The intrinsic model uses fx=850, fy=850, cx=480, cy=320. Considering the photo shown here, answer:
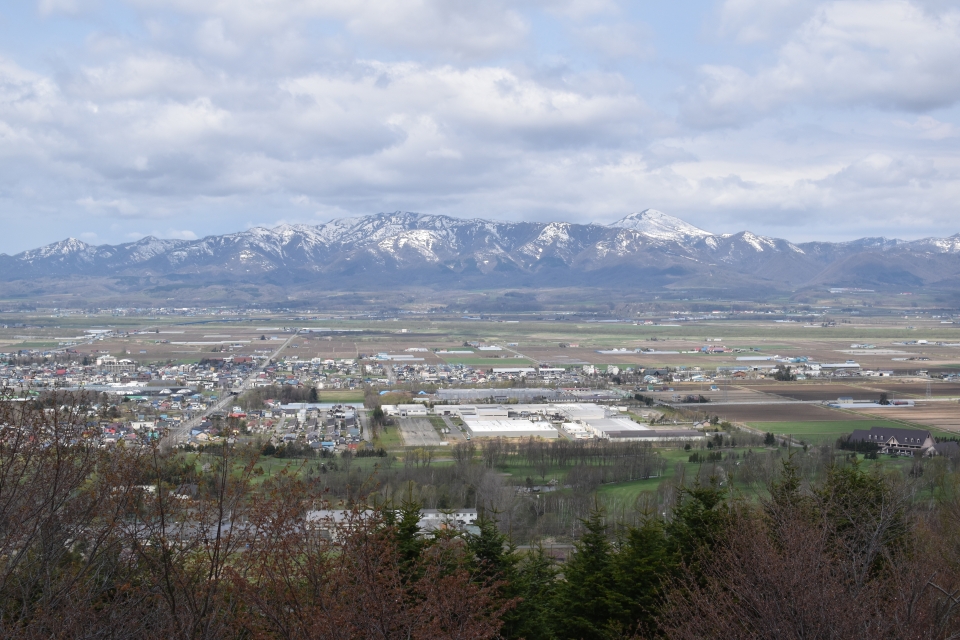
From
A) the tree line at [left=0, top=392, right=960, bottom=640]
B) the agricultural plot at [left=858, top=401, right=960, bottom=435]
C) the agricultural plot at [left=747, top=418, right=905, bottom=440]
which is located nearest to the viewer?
the tree line at [left=0, top=392, right=960, bottom=640]

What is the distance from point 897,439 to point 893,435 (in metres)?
0.37

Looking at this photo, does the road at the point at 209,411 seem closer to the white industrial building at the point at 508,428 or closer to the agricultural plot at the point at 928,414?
the white industrial building at the point at 508,428

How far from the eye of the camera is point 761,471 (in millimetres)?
19797

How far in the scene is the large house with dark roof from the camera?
2409cm

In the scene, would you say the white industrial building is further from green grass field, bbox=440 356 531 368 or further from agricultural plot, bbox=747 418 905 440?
green grass field, bbox=440 356 531 368

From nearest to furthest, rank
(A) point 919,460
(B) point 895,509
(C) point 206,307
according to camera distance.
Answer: (B) point 895,509 → (A) point 919,460 → (C) point 206,307

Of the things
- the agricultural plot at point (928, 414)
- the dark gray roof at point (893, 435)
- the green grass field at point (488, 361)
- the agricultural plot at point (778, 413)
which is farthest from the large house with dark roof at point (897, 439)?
the green grass field at point (488, 361)

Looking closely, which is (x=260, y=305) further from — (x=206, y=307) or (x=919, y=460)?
(x=919, y=460)

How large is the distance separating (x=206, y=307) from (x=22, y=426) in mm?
127488

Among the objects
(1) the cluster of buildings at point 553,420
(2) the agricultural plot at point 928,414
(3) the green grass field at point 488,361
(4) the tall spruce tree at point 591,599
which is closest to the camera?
(4) the tall spruce tree at point 591,599

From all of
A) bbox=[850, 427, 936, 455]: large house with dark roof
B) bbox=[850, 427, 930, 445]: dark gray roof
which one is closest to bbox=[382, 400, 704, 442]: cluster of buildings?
bbox=[850, 427, 930, 445]: dark gray roof

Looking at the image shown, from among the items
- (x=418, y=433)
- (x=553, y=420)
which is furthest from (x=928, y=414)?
(x=418, y=433)

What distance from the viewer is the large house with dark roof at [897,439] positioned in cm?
2409

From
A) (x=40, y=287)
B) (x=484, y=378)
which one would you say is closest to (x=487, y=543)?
(x=484, y=378)
